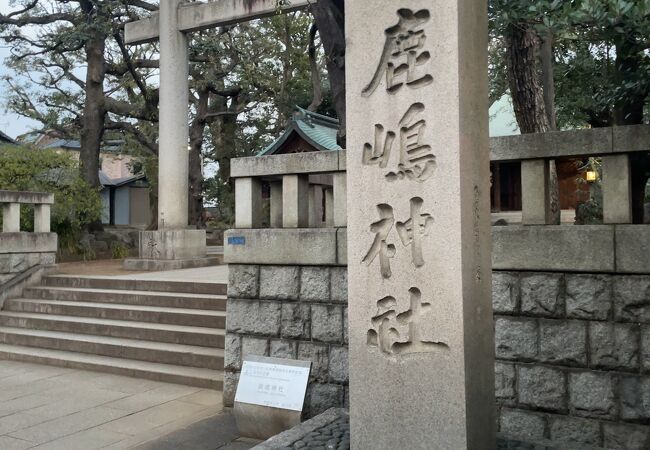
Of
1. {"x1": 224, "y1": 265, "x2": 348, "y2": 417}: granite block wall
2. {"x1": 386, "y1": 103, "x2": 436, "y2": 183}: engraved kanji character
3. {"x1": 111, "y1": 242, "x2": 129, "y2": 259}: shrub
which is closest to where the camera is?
{"x1": 386, "y1": 103, "x2": 436, "y2": 183}: engraved kanji character

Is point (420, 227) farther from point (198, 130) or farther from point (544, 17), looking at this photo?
point (198, 130)

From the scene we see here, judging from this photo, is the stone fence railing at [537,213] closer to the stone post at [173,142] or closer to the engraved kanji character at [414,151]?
the engraved kanji character at [414,151]

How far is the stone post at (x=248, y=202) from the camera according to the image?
5910mm

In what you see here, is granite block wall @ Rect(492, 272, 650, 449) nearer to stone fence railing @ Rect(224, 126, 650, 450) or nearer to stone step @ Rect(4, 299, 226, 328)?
Result: stone fence railing @ Rect(224, 126, 650, 450)

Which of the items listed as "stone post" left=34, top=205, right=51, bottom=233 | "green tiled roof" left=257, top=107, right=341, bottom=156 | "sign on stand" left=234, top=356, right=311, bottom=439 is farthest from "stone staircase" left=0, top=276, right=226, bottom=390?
"green tiled roof" left=257, top=107, right=341, bottom=156

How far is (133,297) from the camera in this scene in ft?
30.7

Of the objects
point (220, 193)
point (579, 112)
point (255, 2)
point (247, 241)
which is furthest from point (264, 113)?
point (247, 241)

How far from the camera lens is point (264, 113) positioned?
2289cm

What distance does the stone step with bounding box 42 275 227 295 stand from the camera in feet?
29.4

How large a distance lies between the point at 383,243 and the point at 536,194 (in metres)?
1.66

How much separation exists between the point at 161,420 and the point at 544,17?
5.08 metres

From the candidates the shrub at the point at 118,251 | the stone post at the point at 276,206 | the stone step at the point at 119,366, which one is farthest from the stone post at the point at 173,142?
the stone post at the point at 276,206

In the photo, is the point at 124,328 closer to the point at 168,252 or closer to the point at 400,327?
the point at 168,252

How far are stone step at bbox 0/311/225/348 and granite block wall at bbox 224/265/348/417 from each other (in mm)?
1689
